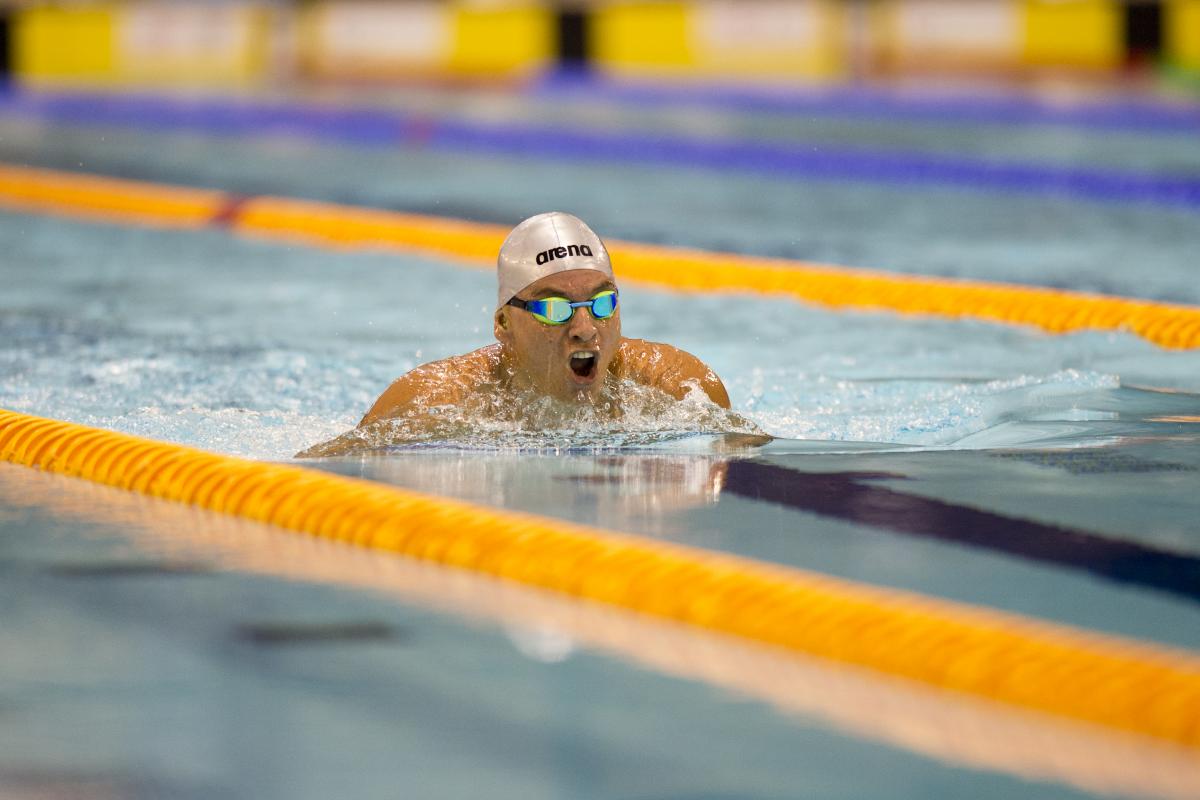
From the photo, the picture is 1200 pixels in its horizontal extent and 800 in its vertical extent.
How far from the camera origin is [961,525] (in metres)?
2.86

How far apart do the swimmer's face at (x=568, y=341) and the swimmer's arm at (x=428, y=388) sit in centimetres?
14

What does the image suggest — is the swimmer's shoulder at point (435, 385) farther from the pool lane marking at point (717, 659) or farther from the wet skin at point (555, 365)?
the pool lane marking at point (717, 659)

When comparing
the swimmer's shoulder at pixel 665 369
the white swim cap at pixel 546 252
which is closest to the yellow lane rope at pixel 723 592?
the white swim cap at pixel 546 252

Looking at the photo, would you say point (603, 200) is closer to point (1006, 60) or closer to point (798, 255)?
point (798, 255)

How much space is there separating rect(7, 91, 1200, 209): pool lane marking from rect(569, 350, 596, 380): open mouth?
16.3 ft

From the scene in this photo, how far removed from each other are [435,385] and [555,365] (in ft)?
0.96

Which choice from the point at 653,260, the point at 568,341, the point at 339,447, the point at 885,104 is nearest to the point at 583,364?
the point at 568,341

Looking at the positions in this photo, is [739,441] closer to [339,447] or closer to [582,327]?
[582,327]

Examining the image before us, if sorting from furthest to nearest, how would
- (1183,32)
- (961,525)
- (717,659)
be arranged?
(1183,32)
(961,525)
(717,659)

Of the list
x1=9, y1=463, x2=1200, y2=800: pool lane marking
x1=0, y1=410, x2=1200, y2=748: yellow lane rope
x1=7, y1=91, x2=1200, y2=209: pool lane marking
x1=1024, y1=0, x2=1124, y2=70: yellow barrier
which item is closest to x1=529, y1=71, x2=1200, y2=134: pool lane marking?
x1=7, y1=91, x2=1200, y2=209: pool lane marking

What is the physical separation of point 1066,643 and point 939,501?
843 mm

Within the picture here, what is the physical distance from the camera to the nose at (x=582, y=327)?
3449mm

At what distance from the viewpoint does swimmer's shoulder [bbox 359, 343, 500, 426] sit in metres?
3.65

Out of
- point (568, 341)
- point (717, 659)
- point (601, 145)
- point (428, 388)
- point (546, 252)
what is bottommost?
point (717, 659)
